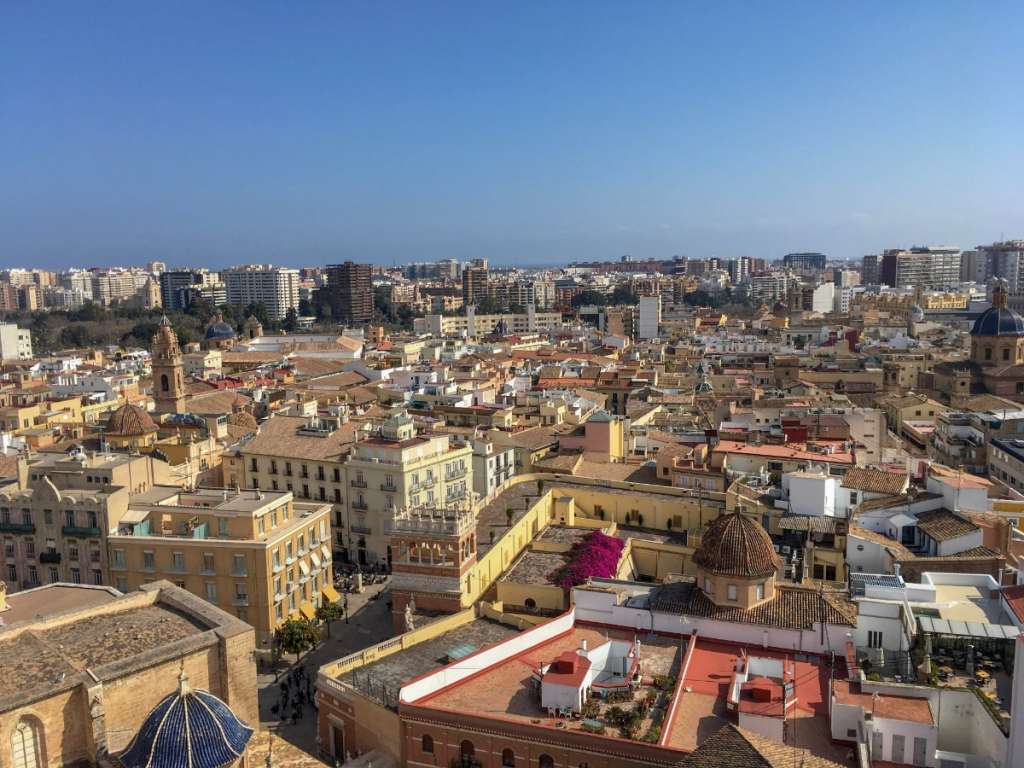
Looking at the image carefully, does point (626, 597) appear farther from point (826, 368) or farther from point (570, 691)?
point (826, 368)

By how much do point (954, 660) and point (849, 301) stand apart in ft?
459

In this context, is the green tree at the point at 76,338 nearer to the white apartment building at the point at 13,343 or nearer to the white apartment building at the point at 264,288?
the white apartment building at the point at 13,343

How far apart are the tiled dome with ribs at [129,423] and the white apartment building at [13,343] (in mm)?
65085

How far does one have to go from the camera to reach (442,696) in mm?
19391

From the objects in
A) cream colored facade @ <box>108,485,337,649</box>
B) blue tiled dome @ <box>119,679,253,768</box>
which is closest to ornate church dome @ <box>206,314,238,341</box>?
cream colored facade @ <box>108,485,337,649</box>

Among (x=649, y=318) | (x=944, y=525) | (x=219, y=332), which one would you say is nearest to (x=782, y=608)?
(x=944, y=525)

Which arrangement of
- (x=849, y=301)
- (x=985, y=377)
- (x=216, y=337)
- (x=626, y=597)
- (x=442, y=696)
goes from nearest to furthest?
1. (x=442, y=696)
2. (x=626, y=597)
3. (x=985, y=377)
4. (x=216, y=337)
5. (x=849, y=301)

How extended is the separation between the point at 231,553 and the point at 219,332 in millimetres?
82546

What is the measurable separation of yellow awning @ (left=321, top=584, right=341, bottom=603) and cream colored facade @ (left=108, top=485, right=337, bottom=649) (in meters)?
0.69

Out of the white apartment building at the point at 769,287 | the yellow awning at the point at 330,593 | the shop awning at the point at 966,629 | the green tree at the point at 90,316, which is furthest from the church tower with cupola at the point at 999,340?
the green tree at the point at 90,316

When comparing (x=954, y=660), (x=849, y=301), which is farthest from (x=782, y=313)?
(x=954, y=660)

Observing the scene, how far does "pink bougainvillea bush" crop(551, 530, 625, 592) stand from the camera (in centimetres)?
2547

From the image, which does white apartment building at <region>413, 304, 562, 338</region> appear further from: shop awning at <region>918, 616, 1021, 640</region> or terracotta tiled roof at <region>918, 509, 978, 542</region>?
shop awning at <region>918, 616, 1021, 640</region>

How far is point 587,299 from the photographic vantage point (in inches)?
6496
